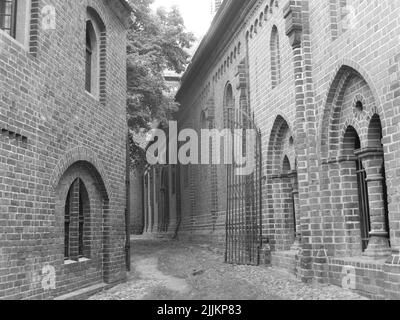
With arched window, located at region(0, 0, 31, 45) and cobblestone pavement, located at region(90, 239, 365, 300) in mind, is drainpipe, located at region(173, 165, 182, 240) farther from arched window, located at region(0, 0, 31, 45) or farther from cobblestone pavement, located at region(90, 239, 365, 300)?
arched window, located at region(0, 0, 31, 45)

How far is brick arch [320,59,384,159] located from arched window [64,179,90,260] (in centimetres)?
474

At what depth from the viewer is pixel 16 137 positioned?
6.96m

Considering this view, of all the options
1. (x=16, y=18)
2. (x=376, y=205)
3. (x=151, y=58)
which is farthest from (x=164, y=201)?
(x=16, y=18)

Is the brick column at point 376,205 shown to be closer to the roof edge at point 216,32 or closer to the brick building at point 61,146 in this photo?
the brick building at point 61,146

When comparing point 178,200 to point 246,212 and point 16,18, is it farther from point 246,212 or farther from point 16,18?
point 16,18

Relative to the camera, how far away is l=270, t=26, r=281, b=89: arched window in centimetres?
1267

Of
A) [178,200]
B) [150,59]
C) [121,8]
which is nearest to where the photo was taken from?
[121,8]

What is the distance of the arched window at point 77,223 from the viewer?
9.15 metres

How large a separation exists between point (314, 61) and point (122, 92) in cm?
448

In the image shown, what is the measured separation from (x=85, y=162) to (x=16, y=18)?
3008 millimetres

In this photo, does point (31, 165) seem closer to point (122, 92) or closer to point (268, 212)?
point (122, 92)

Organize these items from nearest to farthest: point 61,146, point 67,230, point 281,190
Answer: point 61,146 → point 67,230 → point 281,190

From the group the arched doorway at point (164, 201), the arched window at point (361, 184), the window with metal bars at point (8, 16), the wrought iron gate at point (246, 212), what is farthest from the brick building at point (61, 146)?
the arched doorway at point (164, 201)

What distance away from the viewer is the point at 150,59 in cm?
1703
